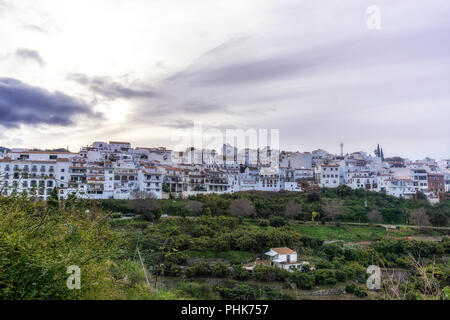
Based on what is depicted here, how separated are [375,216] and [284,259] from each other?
35.5 feet

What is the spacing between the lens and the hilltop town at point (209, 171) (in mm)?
20734

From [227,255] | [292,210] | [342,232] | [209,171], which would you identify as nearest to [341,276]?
[227,255]

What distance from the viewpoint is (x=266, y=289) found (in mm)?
9633

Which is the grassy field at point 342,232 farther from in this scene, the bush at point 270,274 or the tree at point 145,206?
the tree at point 145,206

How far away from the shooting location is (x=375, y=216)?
67.4 feet

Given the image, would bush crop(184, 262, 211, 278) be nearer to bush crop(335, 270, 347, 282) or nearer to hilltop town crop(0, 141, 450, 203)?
bush crop(335, 270, 347, 282)

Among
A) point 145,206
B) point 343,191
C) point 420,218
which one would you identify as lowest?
point 420,218

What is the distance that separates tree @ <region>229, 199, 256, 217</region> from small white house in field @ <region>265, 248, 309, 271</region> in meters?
6.08

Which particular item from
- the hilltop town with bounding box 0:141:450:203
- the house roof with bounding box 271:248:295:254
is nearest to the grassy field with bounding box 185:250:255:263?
the house roof with bounding box 271:248:295:254

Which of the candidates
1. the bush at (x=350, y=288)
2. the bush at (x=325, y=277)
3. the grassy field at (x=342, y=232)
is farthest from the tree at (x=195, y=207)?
the bush at (x=350, y=288)

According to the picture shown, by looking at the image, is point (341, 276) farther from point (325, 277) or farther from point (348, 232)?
point (348, 232)

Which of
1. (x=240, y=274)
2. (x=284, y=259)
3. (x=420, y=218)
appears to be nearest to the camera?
(x=240, y=274)

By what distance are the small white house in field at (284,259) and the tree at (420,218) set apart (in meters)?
11.6
